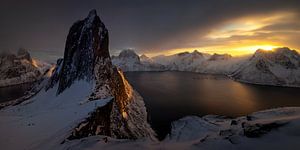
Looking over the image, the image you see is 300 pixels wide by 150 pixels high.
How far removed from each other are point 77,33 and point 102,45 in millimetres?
12423

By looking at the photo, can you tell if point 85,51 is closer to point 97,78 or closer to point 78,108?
point 97,78

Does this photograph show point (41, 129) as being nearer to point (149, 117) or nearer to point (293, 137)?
point (293, 137)

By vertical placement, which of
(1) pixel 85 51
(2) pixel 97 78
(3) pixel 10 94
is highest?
(1) pixel 85 51

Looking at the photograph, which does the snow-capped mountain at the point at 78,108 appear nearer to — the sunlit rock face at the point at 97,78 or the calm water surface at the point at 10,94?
the sunlit rock face at the point at 97,78

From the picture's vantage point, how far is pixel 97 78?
141 ft

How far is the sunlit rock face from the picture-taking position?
101 feet

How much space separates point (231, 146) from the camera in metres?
16.0

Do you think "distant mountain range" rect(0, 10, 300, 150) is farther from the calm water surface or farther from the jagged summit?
the calm water surface

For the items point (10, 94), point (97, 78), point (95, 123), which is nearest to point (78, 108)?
point (95, 123)

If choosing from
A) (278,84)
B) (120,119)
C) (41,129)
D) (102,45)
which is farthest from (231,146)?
(278,84)

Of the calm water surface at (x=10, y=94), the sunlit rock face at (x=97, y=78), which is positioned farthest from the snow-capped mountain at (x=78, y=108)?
the calm water surface at (x=10, y=94)

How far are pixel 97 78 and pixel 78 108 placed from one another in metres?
13.8

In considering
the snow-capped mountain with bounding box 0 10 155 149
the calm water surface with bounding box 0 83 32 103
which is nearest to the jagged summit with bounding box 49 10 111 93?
the snow-capped mountain with bounding box 0 10 155 149

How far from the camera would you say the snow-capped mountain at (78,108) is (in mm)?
20562
